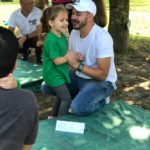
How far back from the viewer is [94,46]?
3816 millimetres

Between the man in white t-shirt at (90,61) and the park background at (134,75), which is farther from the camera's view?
the park background at (134,75)

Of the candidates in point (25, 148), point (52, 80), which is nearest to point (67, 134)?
point (52, 80)

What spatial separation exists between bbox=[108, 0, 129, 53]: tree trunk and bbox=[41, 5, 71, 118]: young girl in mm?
2799

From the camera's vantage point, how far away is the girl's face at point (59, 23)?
375 cm

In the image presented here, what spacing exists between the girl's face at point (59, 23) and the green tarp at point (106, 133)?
84cm

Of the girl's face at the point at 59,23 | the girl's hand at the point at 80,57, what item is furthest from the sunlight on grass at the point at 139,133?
the girl's face at the point at 59,23

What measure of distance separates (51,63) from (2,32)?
2085 mm

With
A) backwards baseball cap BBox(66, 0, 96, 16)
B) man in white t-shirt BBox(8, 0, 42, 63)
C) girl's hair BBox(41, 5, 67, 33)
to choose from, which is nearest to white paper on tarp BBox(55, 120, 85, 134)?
girl's hair BBox(41, 5, 67, 33)

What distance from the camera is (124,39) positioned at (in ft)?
21.8

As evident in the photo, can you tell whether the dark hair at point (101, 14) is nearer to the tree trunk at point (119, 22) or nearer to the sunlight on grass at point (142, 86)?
the tree trunk at point (119, 22)

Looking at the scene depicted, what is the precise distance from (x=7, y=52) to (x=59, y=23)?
81.5 inches

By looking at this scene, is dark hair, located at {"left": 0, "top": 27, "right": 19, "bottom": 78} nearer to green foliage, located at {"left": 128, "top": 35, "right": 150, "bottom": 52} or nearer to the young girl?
the young girl

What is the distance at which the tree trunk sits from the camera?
6.52m

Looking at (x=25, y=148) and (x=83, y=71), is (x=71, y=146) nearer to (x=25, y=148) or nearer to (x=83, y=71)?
(x=83, y=71)
